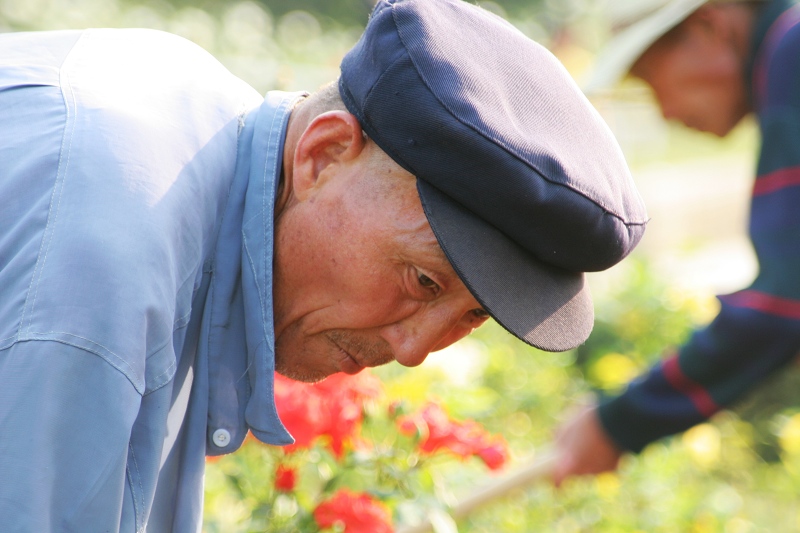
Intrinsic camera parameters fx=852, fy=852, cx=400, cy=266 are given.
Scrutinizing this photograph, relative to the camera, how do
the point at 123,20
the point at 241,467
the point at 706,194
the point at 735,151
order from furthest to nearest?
the point at 735,151 → the point at 706,194 → the point at 123,20 → the point at 241,467

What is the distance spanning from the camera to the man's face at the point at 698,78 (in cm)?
307

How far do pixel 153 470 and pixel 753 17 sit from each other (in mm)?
2662

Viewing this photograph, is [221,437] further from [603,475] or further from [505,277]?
[603,475]

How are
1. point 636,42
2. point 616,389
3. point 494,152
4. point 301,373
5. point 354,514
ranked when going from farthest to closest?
1. point 616,389
2. point 636,42
3. point 354,514
4. point 301,373
5. point 494,152

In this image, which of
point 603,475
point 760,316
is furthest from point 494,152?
point 603,475

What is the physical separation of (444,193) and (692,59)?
202 cm

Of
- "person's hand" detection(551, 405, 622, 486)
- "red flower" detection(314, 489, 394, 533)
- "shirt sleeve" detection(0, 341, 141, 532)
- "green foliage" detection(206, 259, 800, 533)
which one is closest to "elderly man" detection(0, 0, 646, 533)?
"shirt sleeve" detection(0, 341, 141, 532)

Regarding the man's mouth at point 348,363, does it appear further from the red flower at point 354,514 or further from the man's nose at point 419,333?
the red flower at point 354,514

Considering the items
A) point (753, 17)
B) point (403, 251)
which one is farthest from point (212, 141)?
point (753, 17)

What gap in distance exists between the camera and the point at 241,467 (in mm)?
2457

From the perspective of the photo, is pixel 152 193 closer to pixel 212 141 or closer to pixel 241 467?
pixel 212 141

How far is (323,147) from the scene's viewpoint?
1558 millimetres

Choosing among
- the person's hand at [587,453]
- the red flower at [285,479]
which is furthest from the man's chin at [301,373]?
the person's hand at [587,453]

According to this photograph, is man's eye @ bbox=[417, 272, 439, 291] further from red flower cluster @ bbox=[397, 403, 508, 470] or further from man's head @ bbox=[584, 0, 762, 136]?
man's head @ bbox=[584, 0, 762, 136]
